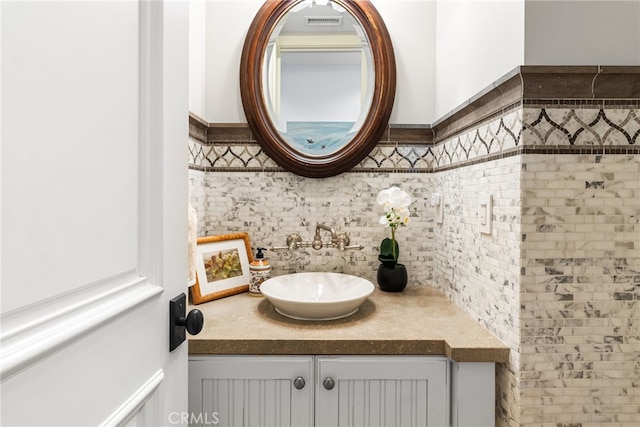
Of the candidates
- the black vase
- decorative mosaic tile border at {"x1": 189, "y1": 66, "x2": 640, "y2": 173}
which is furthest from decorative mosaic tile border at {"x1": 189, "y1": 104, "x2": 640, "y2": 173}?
the black vase

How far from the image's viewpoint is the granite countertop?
3.20ft

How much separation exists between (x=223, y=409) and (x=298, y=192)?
2.83 ft

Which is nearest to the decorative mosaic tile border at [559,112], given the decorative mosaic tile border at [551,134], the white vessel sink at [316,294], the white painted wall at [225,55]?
the decorative mosaic tile border at [551,134]

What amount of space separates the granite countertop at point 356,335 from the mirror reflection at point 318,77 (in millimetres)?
722

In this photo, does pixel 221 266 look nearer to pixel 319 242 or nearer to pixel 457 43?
pixel 319 242

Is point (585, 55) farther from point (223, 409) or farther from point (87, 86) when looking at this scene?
point (223, 409)

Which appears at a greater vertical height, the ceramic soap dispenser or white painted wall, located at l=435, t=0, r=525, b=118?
white painted wall, located at l=435, t=0, r=525, b=118

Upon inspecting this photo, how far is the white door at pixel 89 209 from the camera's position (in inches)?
12.9

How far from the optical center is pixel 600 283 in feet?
2.77

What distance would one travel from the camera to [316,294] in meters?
1.37

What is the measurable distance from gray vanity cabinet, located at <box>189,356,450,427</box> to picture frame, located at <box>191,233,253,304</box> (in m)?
0.35

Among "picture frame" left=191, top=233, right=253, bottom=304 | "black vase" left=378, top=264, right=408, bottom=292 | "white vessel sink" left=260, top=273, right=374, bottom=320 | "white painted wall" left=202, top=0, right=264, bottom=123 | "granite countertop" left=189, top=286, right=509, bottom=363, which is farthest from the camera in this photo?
"white painted wall" left=202, top=0, right=264, bottom=123

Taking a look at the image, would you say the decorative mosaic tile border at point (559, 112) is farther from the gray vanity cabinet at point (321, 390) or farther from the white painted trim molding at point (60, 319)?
the white painted trim molding at point (60, 319)

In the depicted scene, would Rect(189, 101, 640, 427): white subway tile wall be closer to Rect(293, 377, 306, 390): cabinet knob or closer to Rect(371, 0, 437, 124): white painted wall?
Rect(293, 377, 306, 390): cabinet knob
